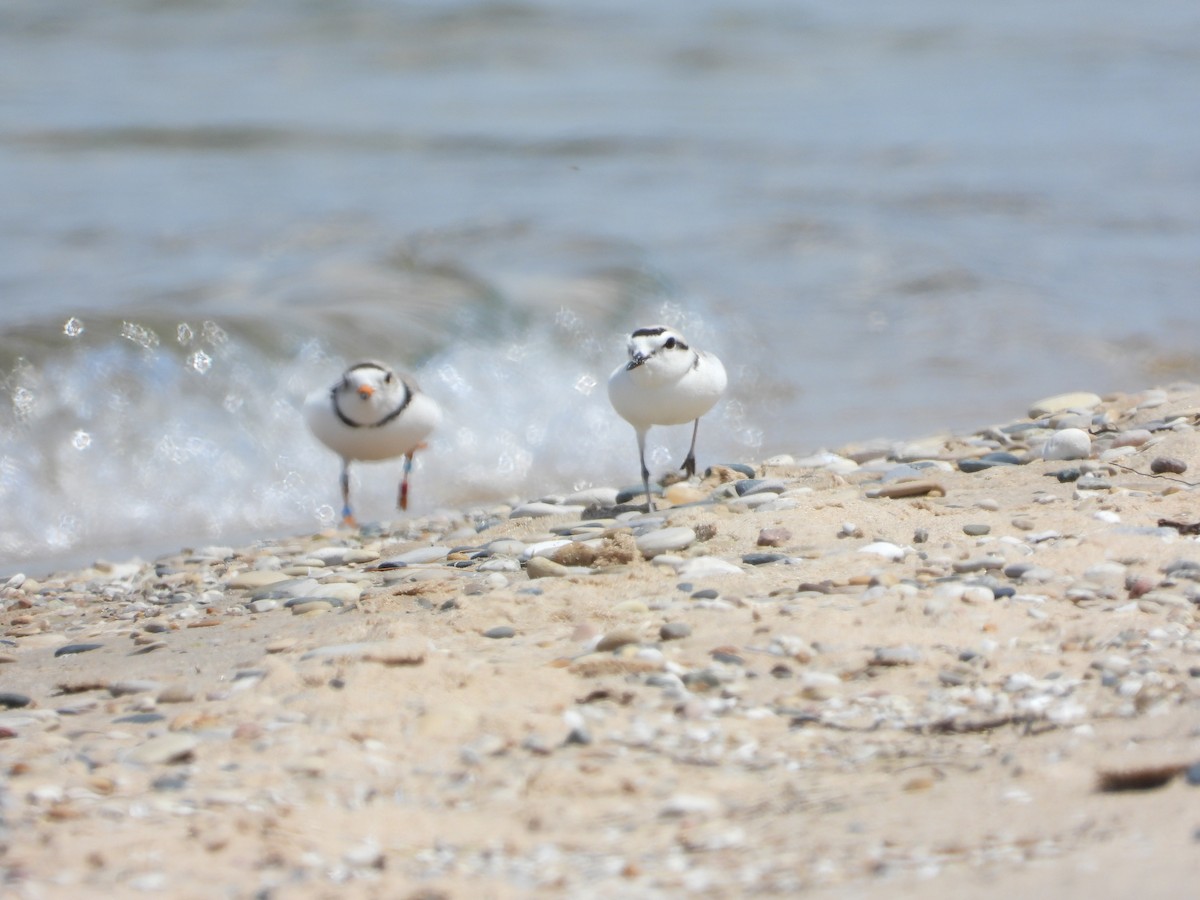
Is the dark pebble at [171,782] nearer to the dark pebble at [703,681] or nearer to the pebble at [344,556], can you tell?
the dark pebble at [703,681]

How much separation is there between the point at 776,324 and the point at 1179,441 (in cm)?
622

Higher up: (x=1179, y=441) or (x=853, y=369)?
(x=853, y=369)

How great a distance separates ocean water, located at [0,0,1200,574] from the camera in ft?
31.6

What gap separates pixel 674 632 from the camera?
162 inches

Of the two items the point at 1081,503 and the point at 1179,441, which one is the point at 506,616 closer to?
the point at 1081,503

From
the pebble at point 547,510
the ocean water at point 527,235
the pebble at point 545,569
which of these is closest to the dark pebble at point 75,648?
the pebble at point 545,569

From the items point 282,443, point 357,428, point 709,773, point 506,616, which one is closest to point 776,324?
point 282,443

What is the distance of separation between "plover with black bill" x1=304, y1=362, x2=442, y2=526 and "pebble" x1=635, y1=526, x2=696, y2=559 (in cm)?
273

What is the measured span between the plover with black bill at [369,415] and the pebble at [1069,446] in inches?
131

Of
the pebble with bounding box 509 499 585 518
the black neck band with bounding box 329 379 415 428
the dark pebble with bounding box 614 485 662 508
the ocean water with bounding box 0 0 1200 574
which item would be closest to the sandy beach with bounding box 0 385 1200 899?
the pebble with bounding box 509 499 585 518

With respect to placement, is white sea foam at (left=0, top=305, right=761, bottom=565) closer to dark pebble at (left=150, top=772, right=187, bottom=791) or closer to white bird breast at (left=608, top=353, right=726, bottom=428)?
white bird breast at (left=608, top=353, right=726, bottom=428)

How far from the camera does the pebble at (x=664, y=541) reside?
5191mm

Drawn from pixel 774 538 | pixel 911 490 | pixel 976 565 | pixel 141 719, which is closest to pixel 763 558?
pixel 774 538

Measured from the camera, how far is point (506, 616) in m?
4.55
